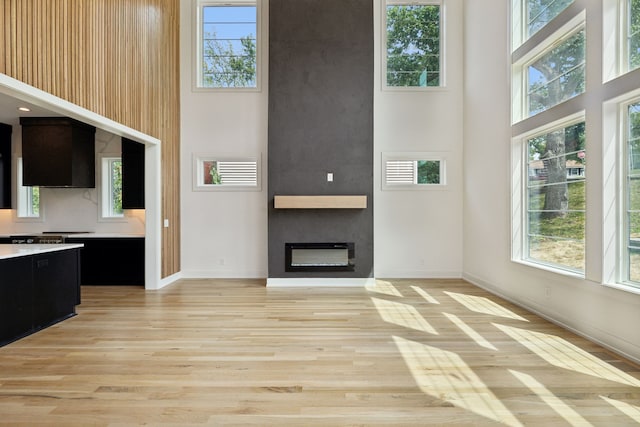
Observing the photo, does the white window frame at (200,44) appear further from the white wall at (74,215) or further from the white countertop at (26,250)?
the white countertop at (26,250)

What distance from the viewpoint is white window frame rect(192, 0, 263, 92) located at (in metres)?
6.78

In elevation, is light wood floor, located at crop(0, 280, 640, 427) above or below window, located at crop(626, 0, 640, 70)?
below

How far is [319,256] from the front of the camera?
625 cm

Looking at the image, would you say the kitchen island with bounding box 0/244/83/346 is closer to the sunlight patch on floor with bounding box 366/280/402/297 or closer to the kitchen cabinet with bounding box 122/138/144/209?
the kitchen cabinet with bounding box 122/138/144/209

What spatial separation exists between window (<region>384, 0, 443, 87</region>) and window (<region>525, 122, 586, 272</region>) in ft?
8.86

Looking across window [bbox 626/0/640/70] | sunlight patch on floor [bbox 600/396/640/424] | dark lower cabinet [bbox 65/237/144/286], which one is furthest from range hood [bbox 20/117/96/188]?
window [bbox 626/0/640/70]

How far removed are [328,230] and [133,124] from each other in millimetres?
3272

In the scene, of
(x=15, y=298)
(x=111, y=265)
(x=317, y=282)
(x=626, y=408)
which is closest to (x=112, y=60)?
(x=15, y=298)

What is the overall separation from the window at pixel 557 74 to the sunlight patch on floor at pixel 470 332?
2649mm

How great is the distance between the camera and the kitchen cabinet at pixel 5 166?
21.1ft

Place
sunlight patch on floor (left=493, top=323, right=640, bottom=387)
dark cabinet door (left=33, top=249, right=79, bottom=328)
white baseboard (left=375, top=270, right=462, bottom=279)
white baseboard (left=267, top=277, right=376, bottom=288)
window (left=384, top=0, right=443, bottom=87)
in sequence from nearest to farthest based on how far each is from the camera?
sunlight patch on floor (left=493, top=323, right=640, bottom=387)
dark cabinet door (left=33, top=249, right=79, bottom=328)
white baseboard (left=267, top=277, right=376, bottom=288)
white baseboard (left=375, top=270, right=462, bottom=279)
window (left=384, top=0, right=443, bottom=87)

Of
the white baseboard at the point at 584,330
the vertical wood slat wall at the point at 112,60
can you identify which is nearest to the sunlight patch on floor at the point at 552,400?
the white baseboard at the point at 584,330

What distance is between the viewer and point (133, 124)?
5.15 metres

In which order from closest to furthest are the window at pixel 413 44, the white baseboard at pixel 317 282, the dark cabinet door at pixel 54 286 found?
the dark cabinet door at pixel 54 286
the white baseboard at pixel 317 282
the window at pixel 413 44
